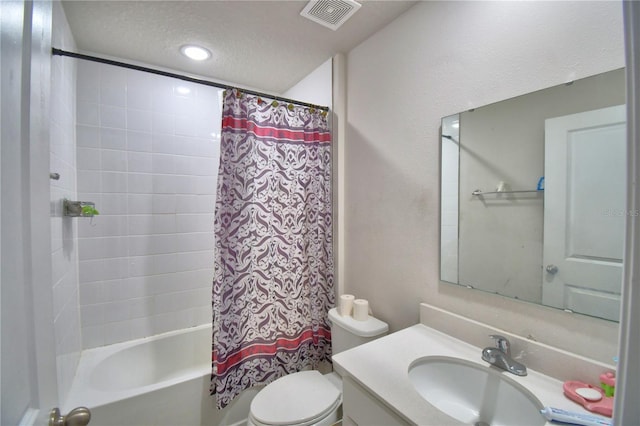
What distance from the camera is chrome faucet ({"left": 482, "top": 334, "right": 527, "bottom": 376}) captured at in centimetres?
97

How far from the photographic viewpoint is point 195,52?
190cm

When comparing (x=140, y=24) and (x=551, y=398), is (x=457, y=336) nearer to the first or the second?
(x=551, y=398)

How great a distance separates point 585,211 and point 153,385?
207cm

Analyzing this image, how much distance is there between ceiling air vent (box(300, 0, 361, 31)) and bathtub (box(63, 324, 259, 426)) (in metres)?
2.09

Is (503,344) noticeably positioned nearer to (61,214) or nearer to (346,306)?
(346,306)

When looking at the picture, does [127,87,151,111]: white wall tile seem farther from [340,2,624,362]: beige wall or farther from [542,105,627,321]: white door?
[542,105,627,321]: white door

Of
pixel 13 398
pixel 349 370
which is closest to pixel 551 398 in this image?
pixel 349 370

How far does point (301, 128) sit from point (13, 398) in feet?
5.54

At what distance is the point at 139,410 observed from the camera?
144 cm

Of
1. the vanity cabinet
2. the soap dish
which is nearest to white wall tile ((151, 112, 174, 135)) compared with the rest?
the vanity cabinet

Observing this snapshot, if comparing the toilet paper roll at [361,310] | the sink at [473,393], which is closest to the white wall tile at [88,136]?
the toilet paper roll at [361,310]

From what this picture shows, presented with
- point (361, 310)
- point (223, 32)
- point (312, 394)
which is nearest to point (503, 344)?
point (361, 310)

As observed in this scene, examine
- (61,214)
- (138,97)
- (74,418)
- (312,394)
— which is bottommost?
(312,394)

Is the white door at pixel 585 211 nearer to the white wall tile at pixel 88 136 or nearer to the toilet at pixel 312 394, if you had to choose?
the toilet at pixel 312 394
